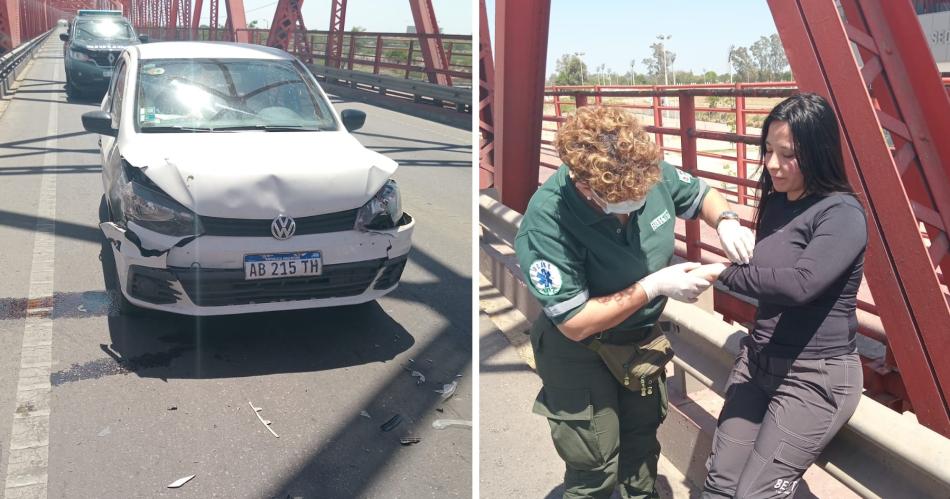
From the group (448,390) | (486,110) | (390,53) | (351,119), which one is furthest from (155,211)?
(390,53)

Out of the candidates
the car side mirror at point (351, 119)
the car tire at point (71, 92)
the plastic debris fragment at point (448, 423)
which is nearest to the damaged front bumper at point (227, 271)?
the plastic debris fragment at point (448, 423)

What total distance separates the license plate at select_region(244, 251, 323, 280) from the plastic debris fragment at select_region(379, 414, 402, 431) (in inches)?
41.8

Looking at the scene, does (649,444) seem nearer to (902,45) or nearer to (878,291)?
(878,291)

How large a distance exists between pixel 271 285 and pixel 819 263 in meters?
3.14

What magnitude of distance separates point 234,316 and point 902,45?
4160mm

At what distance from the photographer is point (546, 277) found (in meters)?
2.50

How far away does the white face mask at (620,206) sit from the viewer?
2430 millimetres

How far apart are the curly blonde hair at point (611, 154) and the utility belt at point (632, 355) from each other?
0.50 metres

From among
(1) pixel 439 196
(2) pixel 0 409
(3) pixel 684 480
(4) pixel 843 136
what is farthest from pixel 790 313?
(1) pixel 439 196

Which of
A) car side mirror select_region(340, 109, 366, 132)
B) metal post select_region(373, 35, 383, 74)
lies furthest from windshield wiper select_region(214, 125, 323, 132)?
metal post select_region(373, 35, 383, 74)

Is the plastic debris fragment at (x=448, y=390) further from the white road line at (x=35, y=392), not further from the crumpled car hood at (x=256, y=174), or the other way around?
the white road line at (x=35, y=392)

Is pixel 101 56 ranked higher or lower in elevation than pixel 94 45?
lower

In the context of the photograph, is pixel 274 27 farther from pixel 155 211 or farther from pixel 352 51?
pixel 155 211

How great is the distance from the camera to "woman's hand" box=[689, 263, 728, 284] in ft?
8.00
